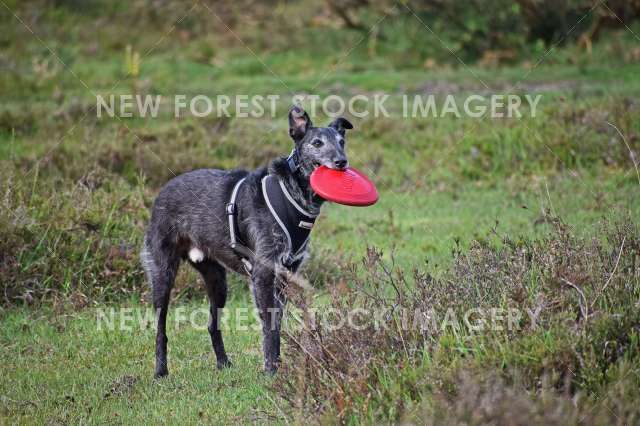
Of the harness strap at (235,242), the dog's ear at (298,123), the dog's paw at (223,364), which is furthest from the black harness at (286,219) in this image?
the dog's paw at (223,364)

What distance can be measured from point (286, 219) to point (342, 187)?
21.6 inches

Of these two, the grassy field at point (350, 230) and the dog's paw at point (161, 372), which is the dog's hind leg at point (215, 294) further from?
the dog's paw at point (161, 372)

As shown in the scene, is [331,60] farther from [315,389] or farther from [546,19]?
[315,389]

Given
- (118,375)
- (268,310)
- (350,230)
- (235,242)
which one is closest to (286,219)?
(235,242)

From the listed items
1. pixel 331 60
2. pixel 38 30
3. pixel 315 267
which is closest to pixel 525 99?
pixel 331 60

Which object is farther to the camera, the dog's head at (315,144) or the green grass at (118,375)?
the dog's head at (315,144)

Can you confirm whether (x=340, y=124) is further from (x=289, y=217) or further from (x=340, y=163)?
(x=289, y=217)

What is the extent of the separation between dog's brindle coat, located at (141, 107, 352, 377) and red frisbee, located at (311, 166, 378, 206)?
107 millimetres

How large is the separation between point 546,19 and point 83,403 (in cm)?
1560

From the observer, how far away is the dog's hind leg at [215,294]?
7.52 m

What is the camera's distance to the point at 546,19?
19.5 metres

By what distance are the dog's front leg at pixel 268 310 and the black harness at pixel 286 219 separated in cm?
16

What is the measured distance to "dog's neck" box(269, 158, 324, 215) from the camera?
23.5ft

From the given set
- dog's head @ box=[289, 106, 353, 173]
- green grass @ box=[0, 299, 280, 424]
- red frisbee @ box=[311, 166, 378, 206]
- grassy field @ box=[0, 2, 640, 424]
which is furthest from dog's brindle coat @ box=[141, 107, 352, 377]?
grassy field @ box=[0, 2, 640, 424]
